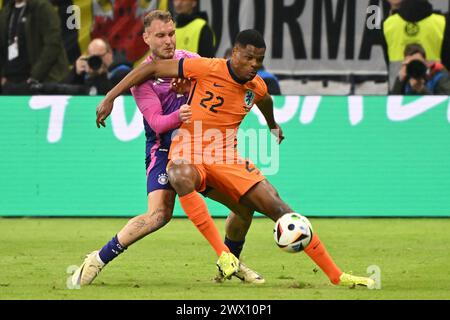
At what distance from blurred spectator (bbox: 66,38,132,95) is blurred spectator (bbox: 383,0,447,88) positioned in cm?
342

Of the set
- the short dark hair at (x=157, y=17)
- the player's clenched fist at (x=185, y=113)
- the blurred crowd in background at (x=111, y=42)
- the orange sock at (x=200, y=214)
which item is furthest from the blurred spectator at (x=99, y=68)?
the orange sock at (x=200, y=214)

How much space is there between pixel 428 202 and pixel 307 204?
1.49 metres

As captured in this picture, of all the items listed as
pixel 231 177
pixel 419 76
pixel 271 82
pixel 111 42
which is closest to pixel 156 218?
pixel 231 177

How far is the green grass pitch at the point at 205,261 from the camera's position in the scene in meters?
8.40

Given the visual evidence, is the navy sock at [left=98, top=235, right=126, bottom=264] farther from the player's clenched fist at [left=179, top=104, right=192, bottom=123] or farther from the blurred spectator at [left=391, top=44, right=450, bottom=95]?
the blurred spectator at [left=391, top=44, right=450, bottom=95]

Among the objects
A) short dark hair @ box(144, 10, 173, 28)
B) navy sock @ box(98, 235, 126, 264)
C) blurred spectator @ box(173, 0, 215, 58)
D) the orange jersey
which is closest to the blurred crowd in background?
blurred spectator @ box(173, 0, 215, 58)

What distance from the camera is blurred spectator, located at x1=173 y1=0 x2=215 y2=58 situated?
14961mm

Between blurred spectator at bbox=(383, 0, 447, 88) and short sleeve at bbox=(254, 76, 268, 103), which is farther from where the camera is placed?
blurred spectator at bbox=(383, 0, 447, 88)

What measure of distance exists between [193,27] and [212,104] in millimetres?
6257

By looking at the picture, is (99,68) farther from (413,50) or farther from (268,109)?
(268,109)

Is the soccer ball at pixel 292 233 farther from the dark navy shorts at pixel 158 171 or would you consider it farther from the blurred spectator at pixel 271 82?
the blurred spectator at pixel 271 82

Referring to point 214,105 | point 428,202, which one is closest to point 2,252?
point 214,105

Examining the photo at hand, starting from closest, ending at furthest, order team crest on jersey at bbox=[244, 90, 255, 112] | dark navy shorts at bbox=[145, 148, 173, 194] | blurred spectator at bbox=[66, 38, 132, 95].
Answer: team crest on jersey at bbox=[244, 90, 255, 112], dark navy shorts at bbox=[145, 148, 173, 194], blurred spectator at bbox=[66, 38, 132, 95]

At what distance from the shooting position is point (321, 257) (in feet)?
27.8
